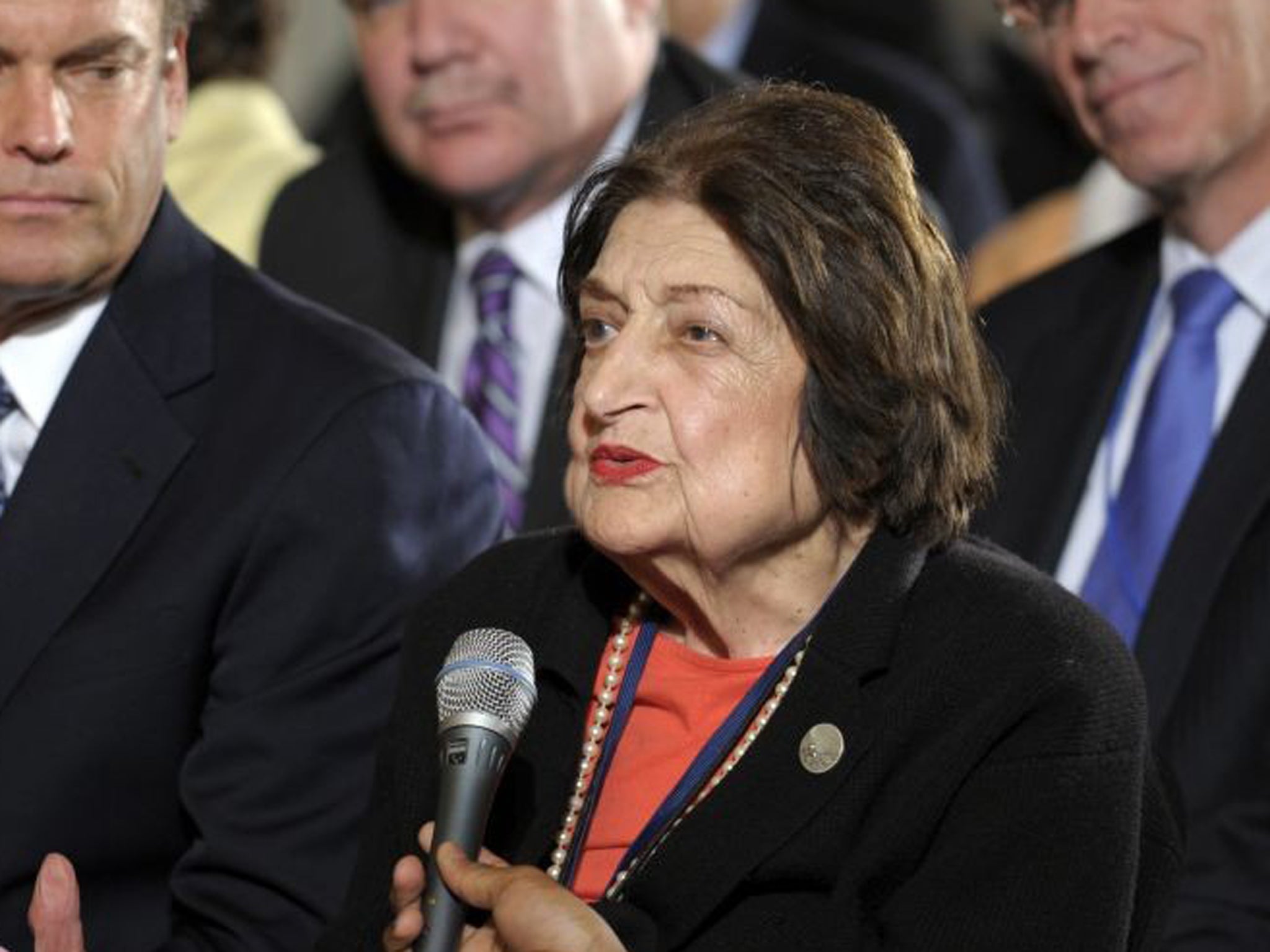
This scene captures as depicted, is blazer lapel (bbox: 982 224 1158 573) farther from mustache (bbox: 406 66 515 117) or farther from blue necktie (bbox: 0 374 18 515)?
blue necktie (bbox: 0 374 18 515)

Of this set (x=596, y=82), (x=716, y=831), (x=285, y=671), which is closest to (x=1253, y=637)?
(x=716, y=831)

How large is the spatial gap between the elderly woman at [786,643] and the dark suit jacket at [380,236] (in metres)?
1.25

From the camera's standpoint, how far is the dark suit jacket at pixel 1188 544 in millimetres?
3051

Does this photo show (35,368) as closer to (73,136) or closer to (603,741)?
(73,136)

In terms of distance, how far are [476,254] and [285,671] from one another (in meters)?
1.23

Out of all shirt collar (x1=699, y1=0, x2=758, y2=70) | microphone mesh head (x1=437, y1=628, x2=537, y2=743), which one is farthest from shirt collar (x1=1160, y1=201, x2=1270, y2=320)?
shirt collar (x1=699, y1=0, x2=758, y2=70)

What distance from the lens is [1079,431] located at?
3.51m

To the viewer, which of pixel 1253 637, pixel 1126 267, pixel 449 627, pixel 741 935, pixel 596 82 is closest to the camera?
pixel 741 935

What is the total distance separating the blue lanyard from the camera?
2.58m

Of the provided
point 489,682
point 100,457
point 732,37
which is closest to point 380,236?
point 100,457

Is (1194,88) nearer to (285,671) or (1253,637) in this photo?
(1253,637)

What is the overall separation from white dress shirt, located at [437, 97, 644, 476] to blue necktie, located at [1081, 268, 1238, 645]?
0.85m

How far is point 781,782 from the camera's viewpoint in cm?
252

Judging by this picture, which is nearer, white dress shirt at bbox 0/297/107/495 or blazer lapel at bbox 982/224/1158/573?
white dress shirt at bbox 0/297/107/495
